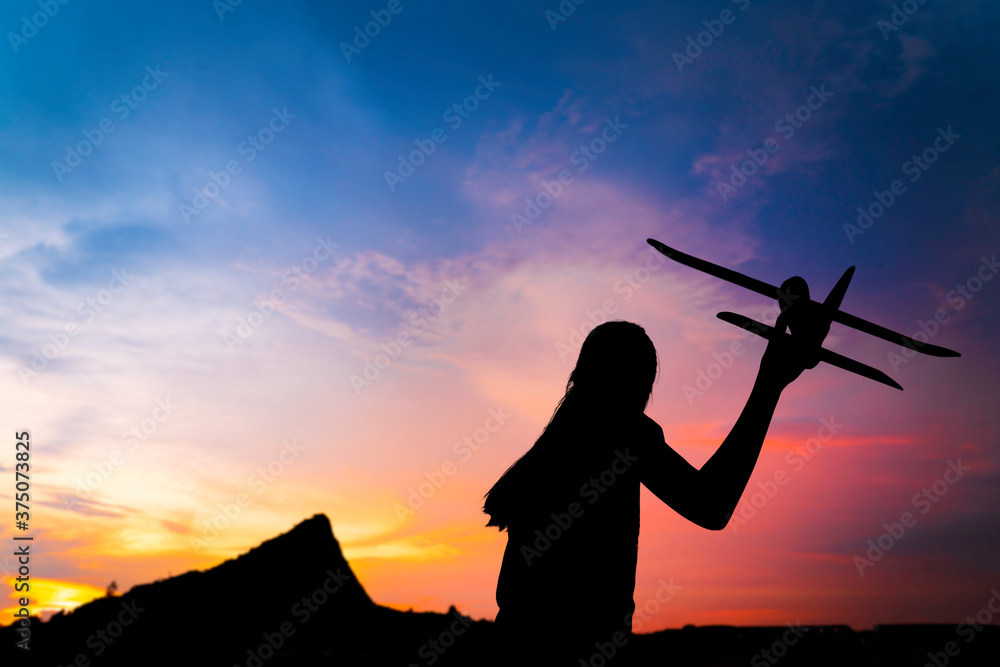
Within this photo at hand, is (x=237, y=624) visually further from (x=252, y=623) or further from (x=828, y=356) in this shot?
(x=828, y=356)

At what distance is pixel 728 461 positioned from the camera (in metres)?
2.21

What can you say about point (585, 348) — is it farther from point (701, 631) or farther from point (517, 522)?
point (701, 631)

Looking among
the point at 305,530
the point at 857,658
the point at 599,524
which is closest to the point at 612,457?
the point at 599,524

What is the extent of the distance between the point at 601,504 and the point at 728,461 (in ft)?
1.57

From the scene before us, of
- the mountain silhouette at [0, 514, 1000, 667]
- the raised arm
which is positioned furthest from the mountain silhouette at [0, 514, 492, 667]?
the raised arm

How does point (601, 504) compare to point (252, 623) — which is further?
point (252, 623)

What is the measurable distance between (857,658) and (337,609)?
13436 mm

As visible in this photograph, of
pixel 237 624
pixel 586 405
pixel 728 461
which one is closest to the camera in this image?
pixel 728 461

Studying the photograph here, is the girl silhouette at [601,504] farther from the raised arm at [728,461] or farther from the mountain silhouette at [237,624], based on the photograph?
the mountain silhouette at [237,624]

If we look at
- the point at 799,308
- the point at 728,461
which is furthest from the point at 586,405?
the point at 799,308

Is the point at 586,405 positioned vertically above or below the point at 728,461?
above

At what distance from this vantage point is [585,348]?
2697 millimetres

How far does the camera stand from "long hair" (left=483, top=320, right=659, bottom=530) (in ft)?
8.13

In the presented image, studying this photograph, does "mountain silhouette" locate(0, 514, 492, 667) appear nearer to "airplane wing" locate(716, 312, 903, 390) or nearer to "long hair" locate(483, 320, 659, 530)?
"long hair" locate(483, 320, 659, 530)
